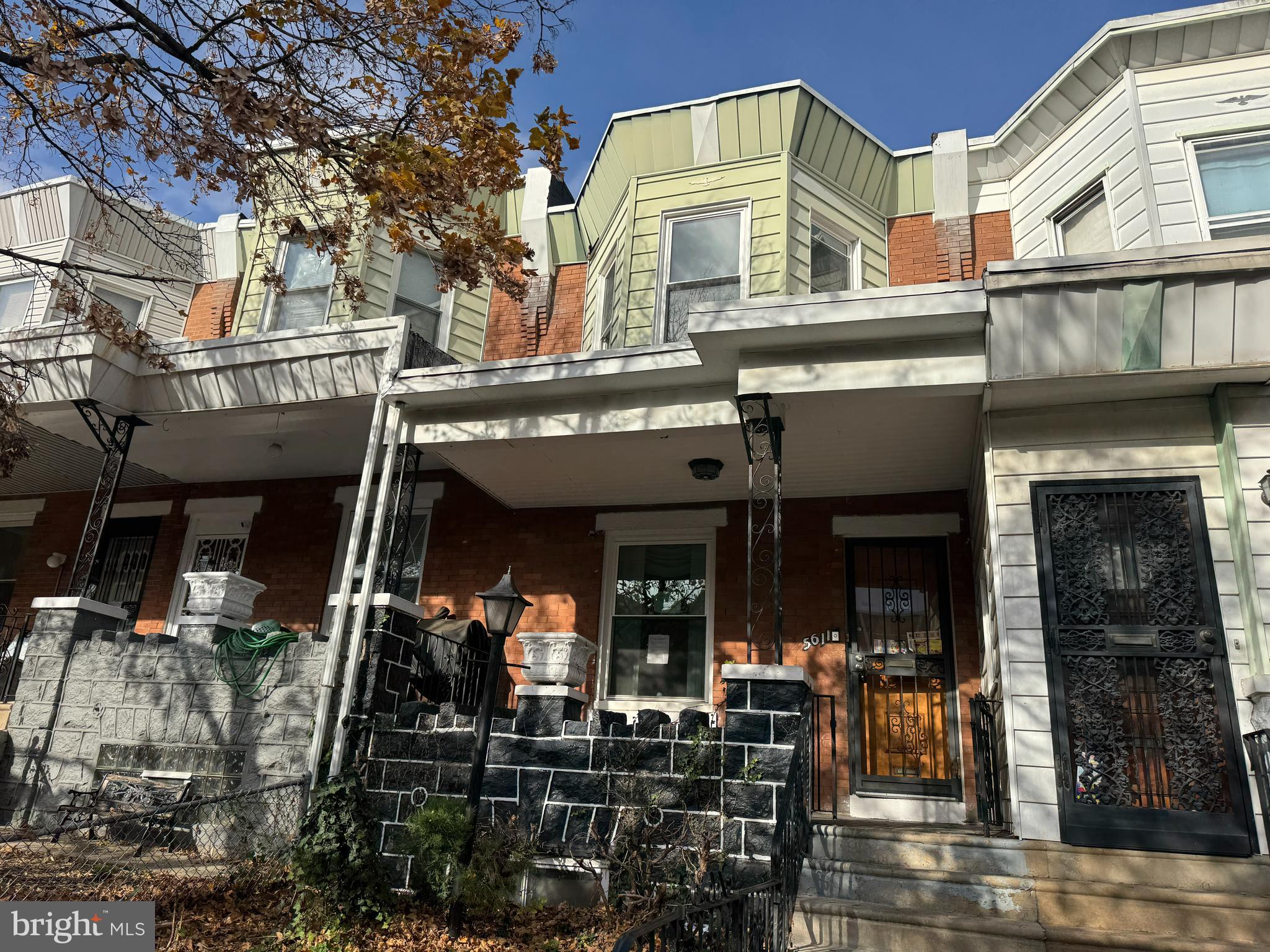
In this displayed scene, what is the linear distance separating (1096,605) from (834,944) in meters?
2.85

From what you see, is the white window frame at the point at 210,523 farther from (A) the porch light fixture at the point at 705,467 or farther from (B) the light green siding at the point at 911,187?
(B) the light green siding at the point at 911,187

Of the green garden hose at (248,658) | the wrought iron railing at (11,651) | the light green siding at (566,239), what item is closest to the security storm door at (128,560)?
the wrought iron railing at (11,651)

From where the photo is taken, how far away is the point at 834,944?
5.05 metres

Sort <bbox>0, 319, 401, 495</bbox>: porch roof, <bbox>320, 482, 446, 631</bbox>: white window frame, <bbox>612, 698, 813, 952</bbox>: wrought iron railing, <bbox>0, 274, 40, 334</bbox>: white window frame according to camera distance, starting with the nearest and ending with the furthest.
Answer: <bbox>612, 698, 813, 952</bbox>: wrought iron railing < <bbox>0, 319, 401, 495</bbox>: porch roof < <bbox>320, 482, 446, 631</bbox>: white window frame < <bbox>0, 274, 40, 334</bbox>: white window frame

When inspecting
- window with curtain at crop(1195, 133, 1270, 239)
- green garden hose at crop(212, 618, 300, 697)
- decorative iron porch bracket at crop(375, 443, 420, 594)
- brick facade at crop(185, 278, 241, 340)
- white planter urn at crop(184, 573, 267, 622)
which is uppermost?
brick facade at crop(185, 278, 241, 340)

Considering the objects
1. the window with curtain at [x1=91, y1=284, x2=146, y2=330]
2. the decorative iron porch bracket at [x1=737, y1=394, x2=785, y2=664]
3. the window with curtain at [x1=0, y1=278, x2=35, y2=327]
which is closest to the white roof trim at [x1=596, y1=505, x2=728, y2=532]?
the decorative iron porch bracket at [x1=737, y1=394, x2=785, y2=664]

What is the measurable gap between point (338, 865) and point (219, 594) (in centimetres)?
311

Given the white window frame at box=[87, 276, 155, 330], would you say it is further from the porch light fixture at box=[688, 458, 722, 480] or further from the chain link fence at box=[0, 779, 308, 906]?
the porch light fixture at box=[688, 458, 722, 480]

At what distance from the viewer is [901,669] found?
854 cm

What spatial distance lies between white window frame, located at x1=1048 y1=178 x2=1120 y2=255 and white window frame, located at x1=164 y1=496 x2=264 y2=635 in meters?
9.65

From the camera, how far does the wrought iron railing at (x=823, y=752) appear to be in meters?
7.94

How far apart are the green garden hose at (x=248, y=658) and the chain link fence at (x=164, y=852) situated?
0.98m

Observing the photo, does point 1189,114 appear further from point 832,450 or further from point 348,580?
point 348,580

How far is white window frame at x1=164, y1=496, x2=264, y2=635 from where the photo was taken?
36.8ft
